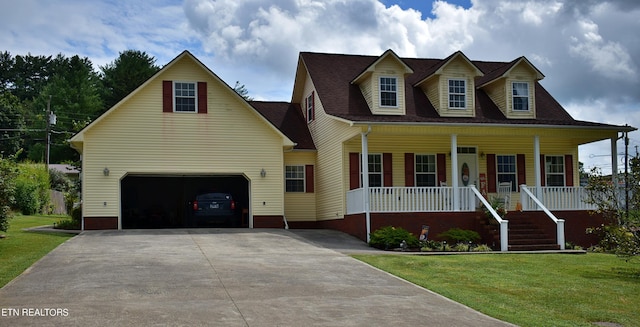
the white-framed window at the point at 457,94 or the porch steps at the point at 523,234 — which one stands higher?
the white-framed window at the point at 457,94

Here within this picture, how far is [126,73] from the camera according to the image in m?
55.8

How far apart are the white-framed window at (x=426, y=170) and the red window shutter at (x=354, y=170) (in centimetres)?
248

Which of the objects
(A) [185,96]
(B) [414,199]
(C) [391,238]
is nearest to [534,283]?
(C) [391,238]

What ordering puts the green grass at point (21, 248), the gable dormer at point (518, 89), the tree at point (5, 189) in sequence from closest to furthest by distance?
the green grass at point (21, 248) < the tree at point (5, 189) < the gable dormer at point (518, 89)

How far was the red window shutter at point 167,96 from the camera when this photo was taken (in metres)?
25.6

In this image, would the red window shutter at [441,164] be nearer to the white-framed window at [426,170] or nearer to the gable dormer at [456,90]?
the white-framed window at [426,170]

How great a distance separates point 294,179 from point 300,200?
0.89 meters

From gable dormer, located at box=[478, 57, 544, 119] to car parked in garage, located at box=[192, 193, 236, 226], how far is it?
11112 millimetres

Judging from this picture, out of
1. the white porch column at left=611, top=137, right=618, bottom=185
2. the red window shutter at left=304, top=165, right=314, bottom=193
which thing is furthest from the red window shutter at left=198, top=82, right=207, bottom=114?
the white porch column at left=611, top=137, right=618, bottom=185

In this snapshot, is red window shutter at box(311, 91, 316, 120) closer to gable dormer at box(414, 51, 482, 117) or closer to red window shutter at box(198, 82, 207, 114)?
red window shutter at box(198, 82, 207, 114)

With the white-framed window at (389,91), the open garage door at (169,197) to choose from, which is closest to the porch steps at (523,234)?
the white-framed window at (389,91)

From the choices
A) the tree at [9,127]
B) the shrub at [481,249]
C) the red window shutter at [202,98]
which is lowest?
the shrub at [481,249]

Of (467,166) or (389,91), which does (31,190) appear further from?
(467,166)

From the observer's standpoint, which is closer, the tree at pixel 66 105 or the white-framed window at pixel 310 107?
the white-framed window at pixel 310 107
